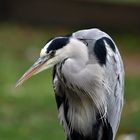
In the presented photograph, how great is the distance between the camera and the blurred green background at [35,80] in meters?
6.85

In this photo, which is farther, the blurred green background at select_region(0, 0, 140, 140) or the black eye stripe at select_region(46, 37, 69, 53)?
the blurred green background at select_region(0, 0, 140, 140)

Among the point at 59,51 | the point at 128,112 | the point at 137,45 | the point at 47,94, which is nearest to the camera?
the point at 59,51

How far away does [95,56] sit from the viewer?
4258mm

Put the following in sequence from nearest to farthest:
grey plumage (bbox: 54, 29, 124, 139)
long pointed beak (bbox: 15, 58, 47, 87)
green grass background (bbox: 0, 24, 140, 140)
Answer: long pointed beak (bbox: 15, 58, 47, 87) < grey plumage (bbox: 54, 29, 124, 139) < green grass background (bbox: 0, 24, 140, 140)

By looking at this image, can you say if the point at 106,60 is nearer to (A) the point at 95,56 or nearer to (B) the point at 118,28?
(A) the point at 95,56

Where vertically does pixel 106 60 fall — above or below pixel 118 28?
above

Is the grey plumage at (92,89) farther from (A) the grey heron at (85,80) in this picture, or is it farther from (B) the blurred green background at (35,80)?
(B) the blurred green background at (35,80)

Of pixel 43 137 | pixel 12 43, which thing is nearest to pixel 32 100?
pixel 43 137

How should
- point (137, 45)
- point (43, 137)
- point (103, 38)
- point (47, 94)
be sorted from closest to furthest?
point (103, 38) → point (43, 137) → point (47, 94) → point (137, 45)

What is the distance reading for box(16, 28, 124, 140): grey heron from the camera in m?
4.10

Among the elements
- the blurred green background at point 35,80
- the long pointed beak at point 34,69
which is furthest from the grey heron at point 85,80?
the blurred green background at point 35,80

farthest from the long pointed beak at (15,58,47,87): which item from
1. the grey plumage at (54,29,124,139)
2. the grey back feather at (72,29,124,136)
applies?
the grey back feather at (72,29,124,136)

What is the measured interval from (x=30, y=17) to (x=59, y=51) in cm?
687

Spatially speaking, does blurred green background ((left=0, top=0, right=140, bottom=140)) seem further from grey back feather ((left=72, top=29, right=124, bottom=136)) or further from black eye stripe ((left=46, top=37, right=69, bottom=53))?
black eye stripe ((left=46, top=37, right=69, bottom=53))
